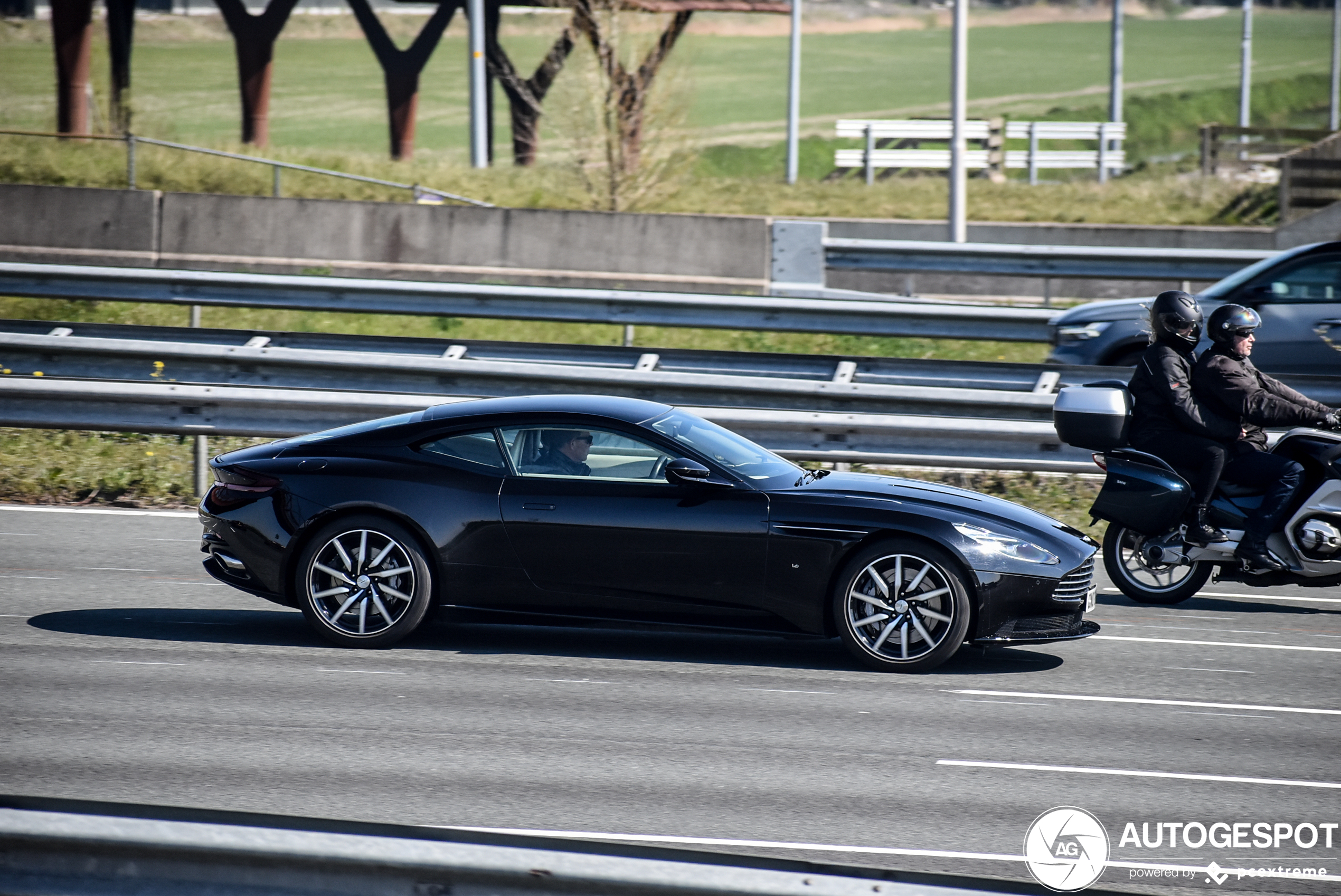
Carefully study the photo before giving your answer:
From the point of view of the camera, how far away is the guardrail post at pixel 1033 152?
112ft

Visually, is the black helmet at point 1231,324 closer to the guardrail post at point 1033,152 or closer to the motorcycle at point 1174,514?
the motorcycle at point 1174,514

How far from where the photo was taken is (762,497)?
24.0 feet

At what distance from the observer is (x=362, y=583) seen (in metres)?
7.49

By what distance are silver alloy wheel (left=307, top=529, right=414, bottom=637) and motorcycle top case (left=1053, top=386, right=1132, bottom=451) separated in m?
4.05

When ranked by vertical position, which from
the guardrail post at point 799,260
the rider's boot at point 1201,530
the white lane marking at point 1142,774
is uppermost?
the guardrail post at point 799,260

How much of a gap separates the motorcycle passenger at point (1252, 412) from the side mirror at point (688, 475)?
329 centimetres

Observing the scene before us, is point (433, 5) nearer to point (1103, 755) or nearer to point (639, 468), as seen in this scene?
point (639, 468)

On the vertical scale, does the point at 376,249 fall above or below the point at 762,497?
above

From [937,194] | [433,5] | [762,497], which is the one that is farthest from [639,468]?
[433,5]

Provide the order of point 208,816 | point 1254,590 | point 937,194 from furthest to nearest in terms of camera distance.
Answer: point 937,194, point 1254,590, point 208,816

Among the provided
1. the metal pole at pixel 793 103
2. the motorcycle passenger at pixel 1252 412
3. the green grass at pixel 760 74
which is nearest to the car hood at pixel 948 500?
the motorcycle passenger at pixel 1252 412

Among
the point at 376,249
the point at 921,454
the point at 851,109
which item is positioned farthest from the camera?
the point at 851,109

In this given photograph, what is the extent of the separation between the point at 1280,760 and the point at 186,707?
4.56 metres

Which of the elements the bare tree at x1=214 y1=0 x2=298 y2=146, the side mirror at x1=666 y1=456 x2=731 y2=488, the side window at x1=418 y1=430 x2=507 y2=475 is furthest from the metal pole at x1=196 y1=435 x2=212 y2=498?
the bare tree at x1=214 y1=0 x2=298 y2=146
